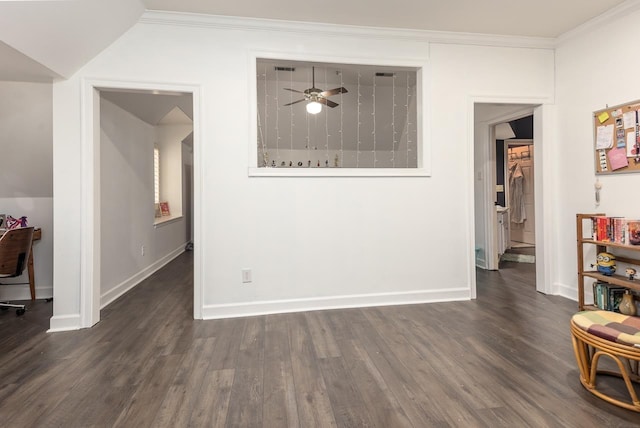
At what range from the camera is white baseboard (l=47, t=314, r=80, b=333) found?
277 centimetres

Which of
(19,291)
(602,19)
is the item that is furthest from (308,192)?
(19,291)

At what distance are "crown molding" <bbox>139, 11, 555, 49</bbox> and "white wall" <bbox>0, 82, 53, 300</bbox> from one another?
4.76 ft

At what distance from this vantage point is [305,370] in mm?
2107

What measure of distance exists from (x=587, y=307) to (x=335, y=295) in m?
2.35

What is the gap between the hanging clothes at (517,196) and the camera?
7312 mm

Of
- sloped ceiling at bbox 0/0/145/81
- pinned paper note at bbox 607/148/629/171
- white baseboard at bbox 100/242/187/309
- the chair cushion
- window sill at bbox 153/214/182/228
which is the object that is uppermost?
sloped ceiling at bbox 0/0/145/81

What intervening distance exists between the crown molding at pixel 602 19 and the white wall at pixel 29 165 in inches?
210

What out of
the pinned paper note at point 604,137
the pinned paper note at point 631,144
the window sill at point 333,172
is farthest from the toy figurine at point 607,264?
the window sill at point 333,172

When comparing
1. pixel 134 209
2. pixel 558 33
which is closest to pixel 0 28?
Answer: pixel 134 209

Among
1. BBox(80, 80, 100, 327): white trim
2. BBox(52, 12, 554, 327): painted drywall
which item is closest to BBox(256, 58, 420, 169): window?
BBox(52, 12, 554, 327): painted drywall

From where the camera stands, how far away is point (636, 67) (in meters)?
2.86

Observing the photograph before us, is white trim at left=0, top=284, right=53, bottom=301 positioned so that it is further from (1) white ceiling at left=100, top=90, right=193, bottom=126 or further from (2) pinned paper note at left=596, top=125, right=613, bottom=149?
(2) pinned paper note at left=596, top=125, right=613, bottom=149

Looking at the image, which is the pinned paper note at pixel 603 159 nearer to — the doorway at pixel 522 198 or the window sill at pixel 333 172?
the window sill at pixel 333 172

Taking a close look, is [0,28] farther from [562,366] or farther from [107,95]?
[562,366]
